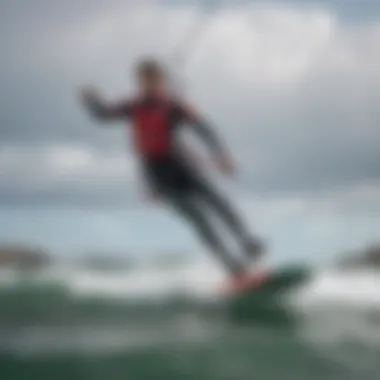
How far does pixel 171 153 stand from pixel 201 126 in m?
0.08

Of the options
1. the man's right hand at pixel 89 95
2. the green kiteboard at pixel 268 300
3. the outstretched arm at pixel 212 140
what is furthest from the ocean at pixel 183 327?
the man's right hand at pixel 89 95

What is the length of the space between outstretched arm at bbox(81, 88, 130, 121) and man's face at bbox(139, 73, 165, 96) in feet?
0.15

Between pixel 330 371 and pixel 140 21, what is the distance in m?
0.74

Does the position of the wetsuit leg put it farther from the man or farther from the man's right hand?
the man's right hand

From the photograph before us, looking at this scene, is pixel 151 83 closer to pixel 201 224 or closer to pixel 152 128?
pixel 152 128

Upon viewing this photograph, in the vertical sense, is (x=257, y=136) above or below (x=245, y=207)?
above

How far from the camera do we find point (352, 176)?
1616mm

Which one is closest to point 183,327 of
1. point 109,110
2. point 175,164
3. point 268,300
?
point 268,300

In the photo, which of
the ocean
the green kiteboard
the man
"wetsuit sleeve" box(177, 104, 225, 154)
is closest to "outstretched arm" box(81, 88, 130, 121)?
the man

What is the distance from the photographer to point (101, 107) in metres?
1.61

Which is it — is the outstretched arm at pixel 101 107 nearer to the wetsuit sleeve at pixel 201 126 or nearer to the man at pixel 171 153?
the man at pixel 171 153

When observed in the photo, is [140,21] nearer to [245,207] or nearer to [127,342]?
[245,207]

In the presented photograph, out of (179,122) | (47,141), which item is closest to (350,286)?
(179,122)

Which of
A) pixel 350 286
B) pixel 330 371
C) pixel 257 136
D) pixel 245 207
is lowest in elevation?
pixel 330 371
